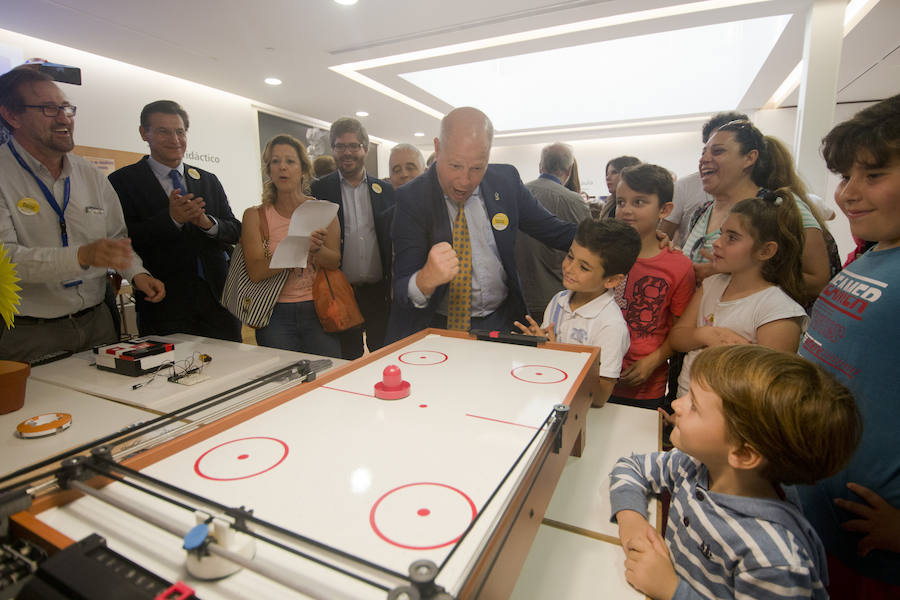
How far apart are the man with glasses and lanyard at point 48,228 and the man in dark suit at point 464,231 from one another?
104cm

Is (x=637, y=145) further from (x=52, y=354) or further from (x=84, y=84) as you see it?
(x=52, y=354)

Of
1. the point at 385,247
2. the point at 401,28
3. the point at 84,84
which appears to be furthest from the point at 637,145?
the point at 84,84

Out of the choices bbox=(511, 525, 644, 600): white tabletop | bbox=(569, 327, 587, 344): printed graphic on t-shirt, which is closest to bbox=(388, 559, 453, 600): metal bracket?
bbox=(511, 525, 644, 600): white tabletop

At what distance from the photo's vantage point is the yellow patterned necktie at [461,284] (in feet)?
6.06

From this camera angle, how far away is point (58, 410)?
133 centimetres

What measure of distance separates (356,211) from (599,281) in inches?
63.9

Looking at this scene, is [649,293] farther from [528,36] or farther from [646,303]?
[528,36]

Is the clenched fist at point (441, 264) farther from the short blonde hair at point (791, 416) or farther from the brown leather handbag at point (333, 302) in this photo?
the short blonde hair at point (791, 416)

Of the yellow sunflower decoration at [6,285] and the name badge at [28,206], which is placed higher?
the name badge at [28,206]

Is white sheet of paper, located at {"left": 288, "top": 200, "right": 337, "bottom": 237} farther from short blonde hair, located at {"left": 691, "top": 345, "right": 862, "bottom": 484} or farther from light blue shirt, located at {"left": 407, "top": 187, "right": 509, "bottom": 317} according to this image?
short blonde hair, located at {"left": 691, "top": 345, "right": 862, "bottom": 484}

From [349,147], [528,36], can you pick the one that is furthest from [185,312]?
[528,36]

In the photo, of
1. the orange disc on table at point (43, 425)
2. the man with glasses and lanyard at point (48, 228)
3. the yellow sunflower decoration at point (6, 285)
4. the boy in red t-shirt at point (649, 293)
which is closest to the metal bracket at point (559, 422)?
the boy in red t-shirt at point (649, 293)

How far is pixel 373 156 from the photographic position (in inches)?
352

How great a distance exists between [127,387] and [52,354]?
647 millimetres
